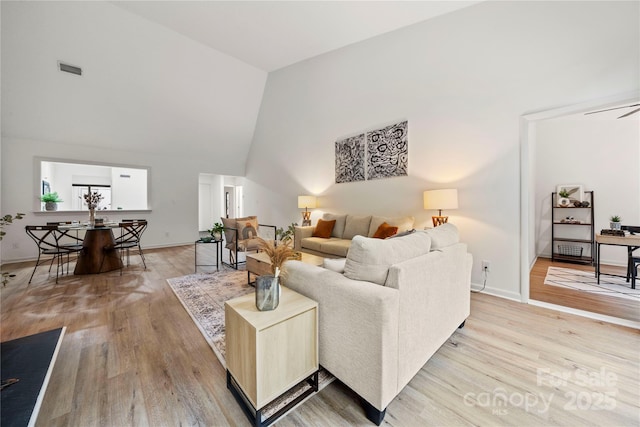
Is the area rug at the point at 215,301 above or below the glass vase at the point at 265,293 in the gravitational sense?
below

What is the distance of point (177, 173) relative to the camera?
6.39m

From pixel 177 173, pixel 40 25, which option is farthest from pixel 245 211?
pixel 40 25

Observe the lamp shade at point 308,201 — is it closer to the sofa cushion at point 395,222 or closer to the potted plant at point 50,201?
the sofa cushion at point 395,222

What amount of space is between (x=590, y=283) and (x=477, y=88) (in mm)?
3067

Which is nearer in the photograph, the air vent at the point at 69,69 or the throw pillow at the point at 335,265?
the throw pillow at the point at 335,265

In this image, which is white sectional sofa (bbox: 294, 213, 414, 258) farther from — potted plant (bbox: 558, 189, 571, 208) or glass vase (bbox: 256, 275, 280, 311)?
potted plant (bbox: 558, 189, 571, 208)

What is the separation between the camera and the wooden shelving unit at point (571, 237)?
167 inches

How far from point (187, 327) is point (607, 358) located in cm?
337

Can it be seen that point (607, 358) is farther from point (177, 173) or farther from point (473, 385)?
point (177, 173)

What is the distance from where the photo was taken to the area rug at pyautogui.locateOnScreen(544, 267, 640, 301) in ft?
9.33

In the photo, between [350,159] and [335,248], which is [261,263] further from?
[350,159]

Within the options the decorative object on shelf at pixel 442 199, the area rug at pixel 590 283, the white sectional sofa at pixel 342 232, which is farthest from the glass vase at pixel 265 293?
the area rug at pixel 590 283

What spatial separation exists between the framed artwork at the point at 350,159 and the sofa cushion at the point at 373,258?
3.08 m

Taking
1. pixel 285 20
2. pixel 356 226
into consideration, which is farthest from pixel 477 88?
pixel 285 20
